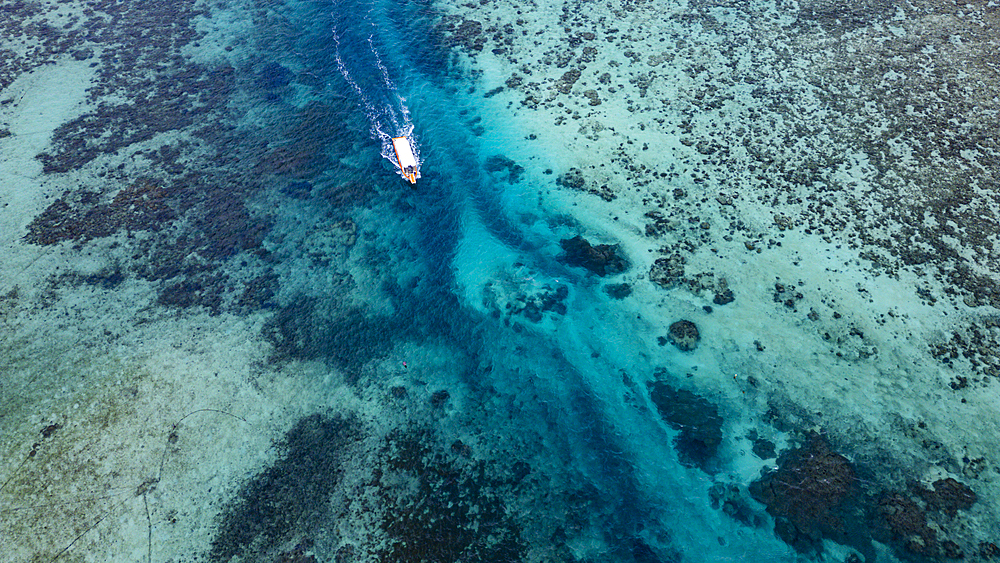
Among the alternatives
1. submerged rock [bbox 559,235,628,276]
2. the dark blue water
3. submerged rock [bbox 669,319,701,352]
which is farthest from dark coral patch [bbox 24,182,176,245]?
submerged rock [bbox 669,319,701,352]

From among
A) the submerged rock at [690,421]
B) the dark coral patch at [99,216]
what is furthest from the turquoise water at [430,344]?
the dark coral patch at [99,216]

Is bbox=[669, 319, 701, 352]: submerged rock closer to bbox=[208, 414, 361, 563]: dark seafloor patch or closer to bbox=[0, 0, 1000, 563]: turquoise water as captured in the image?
bbox=[0, 0, 1000, 563]: turquoise water

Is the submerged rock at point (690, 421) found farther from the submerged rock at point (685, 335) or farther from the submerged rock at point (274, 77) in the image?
the submerged rock at point (274, 77)

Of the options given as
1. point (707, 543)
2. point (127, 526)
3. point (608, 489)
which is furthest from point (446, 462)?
point (127, 526)

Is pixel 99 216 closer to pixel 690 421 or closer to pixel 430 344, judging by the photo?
pixel 430 344

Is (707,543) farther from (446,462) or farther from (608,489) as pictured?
(446,462)

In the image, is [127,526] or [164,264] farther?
[164,264]
